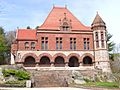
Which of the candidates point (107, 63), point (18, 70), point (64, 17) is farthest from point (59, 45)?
point (18, 70)

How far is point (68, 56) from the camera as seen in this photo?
43.6 meters

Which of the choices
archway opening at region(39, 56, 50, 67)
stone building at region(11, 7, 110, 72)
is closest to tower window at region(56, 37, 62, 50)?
stone building at region(11, 7, 110, 72)

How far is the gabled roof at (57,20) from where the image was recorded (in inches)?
1760

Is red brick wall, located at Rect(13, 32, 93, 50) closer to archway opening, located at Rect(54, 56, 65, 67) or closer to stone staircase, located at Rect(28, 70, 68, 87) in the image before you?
archway opening, located at Rect(54, 56, 65, 67)

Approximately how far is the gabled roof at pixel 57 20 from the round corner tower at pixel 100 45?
282 cm

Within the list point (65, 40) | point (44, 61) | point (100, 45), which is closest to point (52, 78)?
point (44, 61)

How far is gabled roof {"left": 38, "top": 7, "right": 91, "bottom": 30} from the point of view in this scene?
44709 mm

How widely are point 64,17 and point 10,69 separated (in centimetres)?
1833

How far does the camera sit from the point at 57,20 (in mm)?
46312

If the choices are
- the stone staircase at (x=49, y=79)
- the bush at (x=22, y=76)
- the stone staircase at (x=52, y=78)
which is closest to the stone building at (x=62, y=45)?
the stone staircase at (x=52, y=78)

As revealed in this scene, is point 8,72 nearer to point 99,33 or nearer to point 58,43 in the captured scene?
point 58,43

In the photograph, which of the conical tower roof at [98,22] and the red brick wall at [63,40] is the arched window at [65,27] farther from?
the conical tower roof at [98,22]

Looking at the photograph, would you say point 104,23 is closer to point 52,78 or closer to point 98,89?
point 52,78

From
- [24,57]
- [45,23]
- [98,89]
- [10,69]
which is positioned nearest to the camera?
[98,89]
